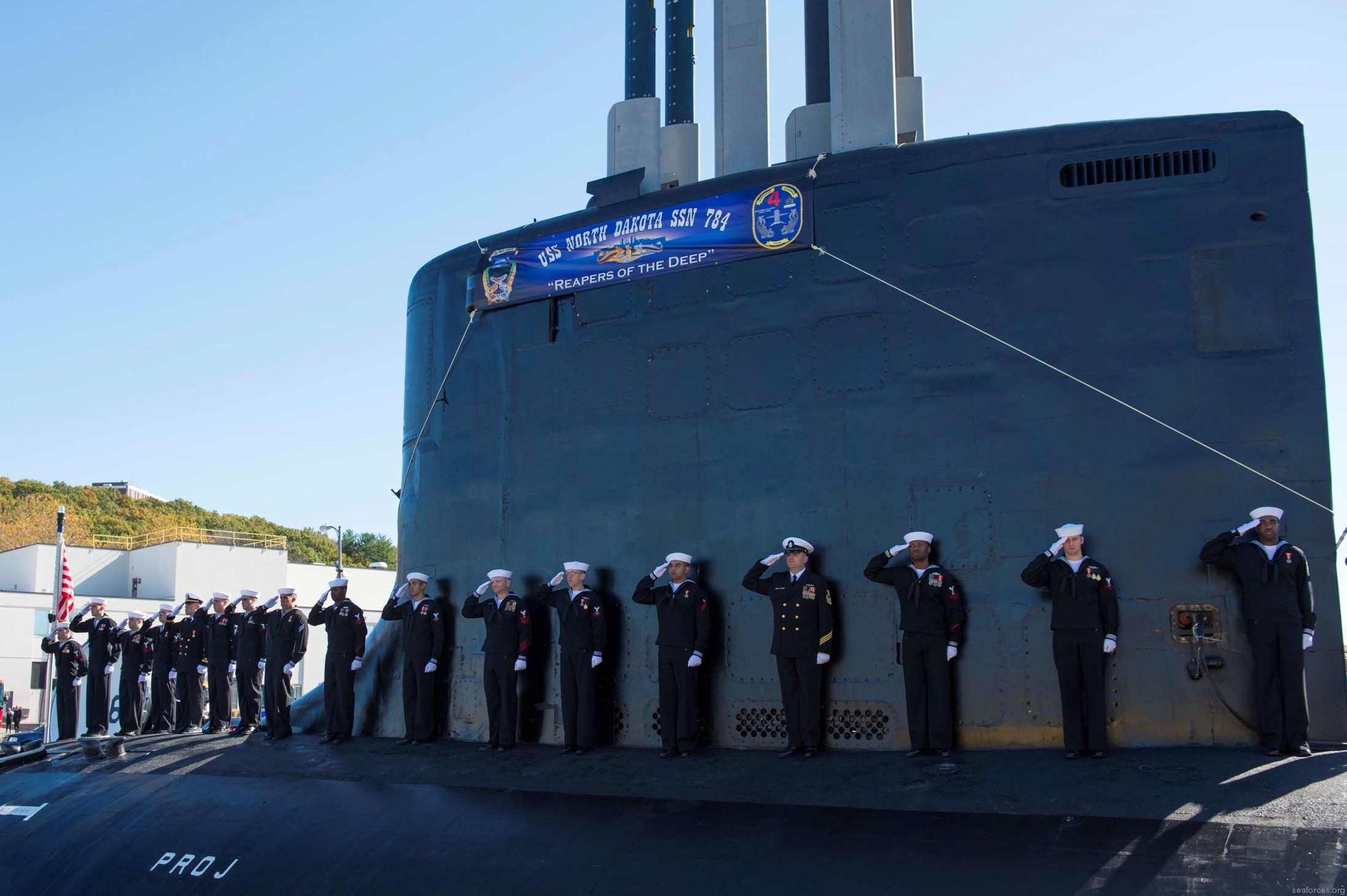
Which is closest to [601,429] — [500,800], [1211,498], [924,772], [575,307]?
[575,307]

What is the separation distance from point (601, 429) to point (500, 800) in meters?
2.71

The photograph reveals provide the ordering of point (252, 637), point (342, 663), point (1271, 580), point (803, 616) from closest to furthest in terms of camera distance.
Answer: point (1271, 580)
point (803, 616)
point (342, 663)
point (252, 637)

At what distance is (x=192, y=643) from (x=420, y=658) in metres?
6.32

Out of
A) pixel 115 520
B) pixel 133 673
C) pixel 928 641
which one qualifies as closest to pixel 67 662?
pixel 133 673

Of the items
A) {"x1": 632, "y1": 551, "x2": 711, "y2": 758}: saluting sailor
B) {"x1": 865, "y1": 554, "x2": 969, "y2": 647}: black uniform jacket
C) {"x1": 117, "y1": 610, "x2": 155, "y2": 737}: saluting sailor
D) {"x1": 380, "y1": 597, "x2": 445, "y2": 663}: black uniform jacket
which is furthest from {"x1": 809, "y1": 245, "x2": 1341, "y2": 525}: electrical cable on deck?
{"x1": 117, "y1": 610, "x2": 155, "y2": 737}: saluting sailor

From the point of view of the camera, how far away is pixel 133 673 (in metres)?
15.9

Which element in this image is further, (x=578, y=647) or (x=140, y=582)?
(x=140, y=582)

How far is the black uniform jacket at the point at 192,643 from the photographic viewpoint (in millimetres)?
14453

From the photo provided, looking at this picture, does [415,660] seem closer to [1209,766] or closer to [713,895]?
[713,895]

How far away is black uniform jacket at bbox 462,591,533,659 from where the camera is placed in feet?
28.9

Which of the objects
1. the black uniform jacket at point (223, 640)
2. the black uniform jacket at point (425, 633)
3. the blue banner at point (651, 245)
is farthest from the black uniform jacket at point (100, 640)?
the blue banner at point (651, 245)

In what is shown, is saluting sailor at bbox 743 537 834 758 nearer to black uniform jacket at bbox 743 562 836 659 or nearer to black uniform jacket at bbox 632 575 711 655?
black uniform jacket at bbox 743 562 836 659

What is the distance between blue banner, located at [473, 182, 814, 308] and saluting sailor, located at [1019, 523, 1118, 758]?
273 centimetres

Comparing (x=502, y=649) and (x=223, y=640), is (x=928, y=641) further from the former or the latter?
(x=223, y=640)
